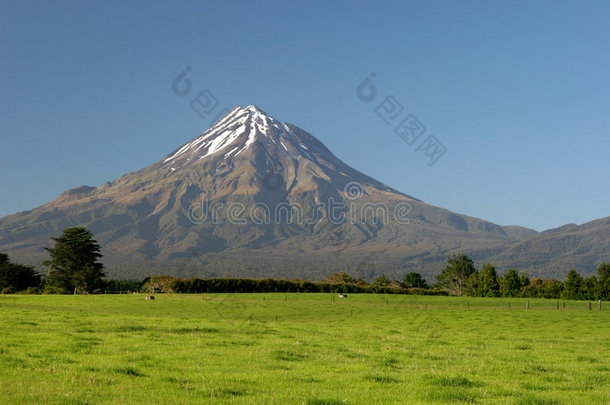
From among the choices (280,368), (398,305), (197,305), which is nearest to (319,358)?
(280,368)

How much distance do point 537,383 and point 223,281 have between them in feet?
274

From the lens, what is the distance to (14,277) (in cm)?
10569

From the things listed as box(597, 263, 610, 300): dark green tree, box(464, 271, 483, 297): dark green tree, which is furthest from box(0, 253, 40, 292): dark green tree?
box(597, 263, 610, 300): dark green tree

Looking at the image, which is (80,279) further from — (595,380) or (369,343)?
(595,380)

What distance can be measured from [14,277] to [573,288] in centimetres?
10338

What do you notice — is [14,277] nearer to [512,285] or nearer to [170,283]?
[170,283]

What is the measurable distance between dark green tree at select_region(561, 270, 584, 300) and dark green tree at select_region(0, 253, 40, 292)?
326 ft

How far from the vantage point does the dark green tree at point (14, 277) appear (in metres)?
103

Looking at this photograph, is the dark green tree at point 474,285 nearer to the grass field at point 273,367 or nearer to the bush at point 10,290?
the bush at point 10,290

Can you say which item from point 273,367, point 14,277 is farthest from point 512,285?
point 273,367

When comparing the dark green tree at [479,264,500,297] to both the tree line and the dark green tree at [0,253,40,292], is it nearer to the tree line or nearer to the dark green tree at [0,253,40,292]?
the tree line

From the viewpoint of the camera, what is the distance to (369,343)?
83.5ft

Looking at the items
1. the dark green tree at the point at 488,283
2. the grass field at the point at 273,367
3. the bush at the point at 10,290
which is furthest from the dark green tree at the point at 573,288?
the bush at the point at 10,290

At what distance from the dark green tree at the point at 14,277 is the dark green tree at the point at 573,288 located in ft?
326
